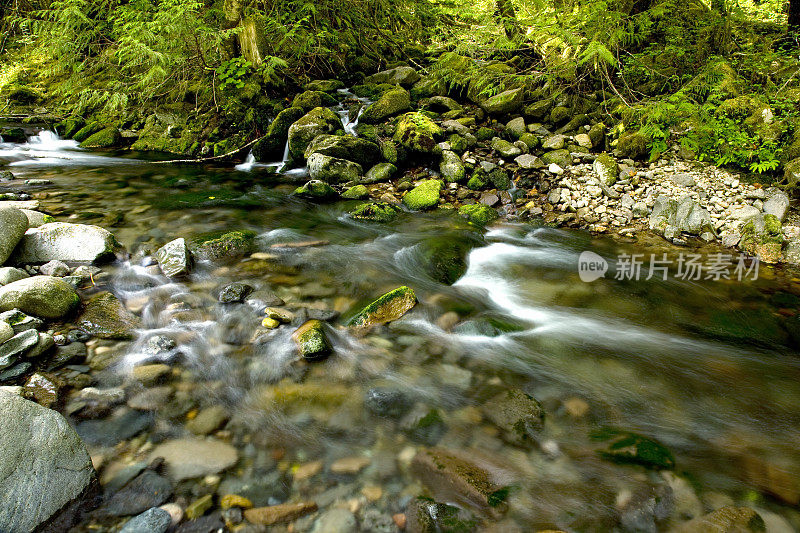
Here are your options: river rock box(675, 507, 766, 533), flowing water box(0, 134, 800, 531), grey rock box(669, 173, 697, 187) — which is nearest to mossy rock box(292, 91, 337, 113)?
flowing water box(0, 134, 800, 531)

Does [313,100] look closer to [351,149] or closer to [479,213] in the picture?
[351,149]

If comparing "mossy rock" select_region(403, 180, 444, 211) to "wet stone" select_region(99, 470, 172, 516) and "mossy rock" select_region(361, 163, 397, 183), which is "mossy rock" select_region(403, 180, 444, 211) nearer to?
"mossy rock" select_region(361, 163, 397, 183)

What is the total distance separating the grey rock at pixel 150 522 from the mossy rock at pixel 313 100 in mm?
9166

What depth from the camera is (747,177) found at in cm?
609

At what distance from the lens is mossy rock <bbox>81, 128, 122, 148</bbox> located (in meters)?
11.3

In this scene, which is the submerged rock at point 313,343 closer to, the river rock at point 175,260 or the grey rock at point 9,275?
the river rock at point 175,260

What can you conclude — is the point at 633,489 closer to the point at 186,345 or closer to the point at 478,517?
the point at 478,517

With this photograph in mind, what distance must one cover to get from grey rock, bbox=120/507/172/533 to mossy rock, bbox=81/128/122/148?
41.0ft

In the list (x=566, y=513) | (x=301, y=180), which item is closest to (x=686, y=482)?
(x=566, y=513)

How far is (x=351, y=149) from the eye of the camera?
792 centimetres

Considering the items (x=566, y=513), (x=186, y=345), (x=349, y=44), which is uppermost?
(x=349, y=44)

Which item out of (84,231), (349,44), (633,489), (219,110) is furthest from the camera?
(349,44)

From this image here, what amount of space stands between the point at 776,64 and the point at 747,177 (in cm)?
335

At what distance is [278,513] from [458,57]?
10887 mm
